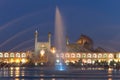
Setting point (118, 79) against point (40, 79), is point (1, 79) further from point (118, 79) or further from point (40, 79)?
point (118, 79)

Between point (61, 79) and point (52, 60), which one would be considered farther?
point (52, 60)

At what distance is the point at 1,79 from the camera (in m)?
58.4

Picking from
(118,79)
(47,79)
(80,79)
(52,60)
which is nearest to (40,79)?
(47,79)

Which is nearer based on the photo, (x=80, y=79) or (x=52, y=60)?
(x=80, y=79)

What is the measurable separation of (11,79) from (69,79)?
6461 mm

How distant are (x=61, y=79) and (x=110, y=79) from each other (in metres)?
5.52

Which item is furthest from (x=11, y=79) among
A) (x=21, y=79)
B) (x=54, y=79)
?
(x=54, y=79)

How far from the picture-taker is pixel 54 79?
59.8 metres

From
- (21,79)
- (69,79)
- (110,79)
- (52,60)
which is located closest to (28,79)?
(21,79)

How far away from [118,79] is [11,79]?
39.2 feet

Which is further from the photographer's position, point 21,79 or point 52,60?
point 52,60

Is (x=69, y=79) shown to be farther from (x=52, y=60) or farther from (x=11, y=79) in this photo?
(x=52, y=60)

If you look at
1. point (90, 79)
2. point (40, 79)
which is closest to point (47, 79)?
point (40, 79)

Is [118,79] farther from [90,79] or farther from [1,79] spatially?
[1,79]
